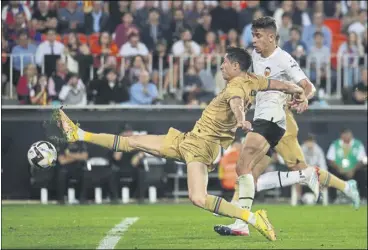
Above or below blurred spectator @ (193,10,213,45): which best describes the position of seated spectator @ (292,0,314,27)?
above

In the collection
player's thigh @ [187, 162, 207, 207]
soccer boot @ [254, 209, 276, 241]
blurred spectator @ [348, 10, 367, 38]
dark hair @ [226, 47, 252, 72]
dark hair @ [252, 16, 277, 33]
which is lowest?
soccer boot @ [254, 209, 276, 241]

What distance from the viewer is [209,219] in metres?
18.0

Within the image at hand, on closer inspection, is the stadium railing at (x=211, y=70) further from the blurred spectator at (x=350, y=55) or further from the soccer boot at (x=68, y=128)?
the soccer boot at (x=68, y=128)

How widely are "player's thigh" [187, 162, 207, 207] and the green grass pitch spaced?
58cm

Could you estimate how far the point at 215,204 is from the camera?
12352 millimetres

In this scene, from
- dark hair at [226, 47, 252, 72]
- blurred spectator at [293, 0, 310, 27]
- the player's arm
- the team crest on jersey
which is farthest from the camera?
blurred spectator at [293, 0, 310, 27]

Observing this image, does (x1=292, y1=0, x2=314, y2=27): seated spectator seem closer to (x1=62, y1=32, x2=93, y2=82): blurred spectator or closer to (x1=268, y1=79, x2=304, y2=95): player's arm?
(x1=62, y1=32, x2=93, y2=82): blurred spectator

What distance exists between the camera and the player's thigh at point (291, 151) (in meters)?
15.7

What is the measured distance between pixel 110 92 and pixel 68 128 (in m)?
11.3

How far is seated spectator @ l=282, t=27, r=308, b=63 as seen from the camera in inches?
984

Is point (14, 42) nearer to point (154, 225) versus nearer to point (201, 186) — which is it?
point (154, 225)

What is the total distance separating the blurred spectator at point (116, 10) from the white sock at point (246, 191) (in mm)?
12656

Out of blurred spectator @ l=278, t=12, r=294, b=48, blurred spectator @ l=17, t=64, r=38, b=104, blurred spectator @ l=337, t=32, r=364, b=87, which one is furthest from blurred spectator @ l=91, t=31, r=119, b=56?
blurred spectator @ l=337, t=32, r=364, b=87

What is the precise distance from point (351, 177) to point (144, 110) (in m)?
4.53
